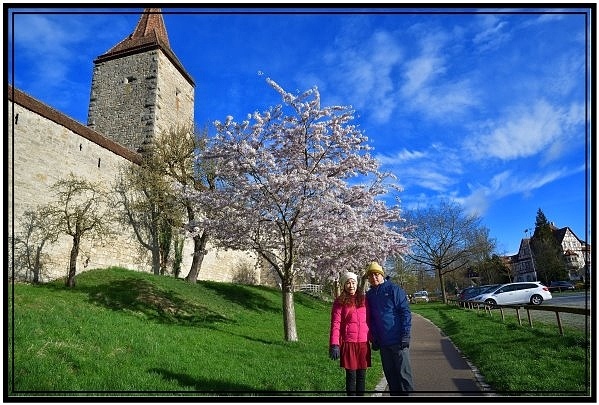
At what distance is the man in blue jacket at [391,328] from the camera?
14.8 feet

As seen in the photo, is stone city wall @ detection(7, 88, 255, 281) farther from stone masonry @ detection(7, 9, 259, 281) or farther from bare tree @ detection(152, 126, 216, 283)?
bare tree @ detection(152, 126, 216, 283)

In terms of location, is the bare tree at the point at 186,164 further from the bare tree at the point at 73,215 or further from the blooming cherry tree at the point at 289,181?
the blooming cherry tree at the point at 289,181

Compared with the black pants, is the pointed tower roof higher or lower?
higher

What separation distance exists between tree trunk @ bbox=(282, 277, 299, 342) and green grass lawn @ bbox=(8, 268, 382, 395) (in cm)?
29

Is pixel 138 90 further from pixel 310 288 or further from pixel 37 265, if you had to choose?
pixel 310 288

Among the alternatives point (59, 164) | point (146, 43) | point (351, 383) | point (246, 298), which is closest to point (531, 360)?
point (351, 383)

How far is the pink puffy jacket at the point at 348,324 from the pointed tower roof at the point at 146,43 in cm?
2323

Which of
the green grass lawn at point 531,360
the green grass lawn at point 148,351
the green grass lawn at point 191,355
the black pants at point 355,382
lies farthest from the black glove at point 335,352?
the green grass lawn at point 531,360

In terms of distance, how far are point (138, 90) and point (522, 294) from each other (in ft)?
75.0

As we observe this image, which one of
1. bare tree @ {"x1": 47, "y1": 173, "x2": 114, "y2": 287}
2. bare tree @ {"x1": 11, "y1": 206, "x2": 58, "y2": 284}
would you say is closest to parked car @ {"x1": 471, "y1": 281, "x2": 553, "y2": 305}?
bare tree @ {"x1": 47, "y1": 173, "x2": 114, "y2": 287}

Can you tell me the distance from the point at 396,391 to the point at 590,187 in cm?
278

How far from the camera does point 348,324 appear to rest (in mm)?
4781

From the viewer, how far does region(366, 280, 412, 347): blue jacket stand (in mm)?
4574

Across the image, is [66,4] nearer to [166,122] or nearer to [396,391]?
[396,391]
